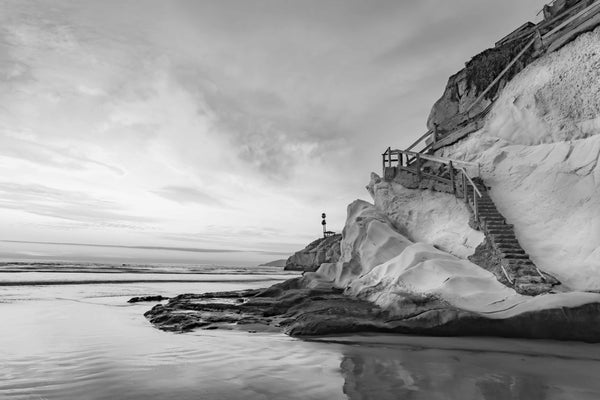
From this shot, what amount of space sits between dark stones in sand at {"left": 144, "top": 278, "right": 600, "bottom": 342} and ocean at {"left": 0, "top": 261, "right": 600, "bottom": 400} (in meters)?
0.36

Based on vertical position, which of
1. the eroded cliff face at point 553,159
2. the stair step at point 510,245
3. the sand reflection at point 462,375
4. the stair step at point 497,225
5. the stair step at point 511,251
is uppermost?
the eroded cliff face at point 553,159

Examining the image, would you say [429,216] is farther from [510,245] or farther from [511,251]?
[511,251]

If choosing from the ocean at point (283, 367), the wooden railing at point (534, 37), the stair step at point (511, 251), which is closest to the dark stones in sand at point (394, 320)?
the ocean at point (283, 367)

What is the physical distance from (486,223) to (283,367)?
8.34 meters

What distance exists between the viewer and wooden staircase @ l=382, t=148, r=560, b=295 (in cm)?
959

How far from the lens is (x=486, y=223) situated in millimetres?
11953

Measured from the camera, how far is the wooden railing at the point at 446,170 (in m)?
13.6

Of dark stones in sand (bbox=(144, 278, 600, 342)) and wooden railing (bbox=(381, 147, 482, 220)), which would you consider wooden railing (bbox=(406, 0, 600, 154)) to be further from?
dark stones in sand (bbox=(144, 278, 600, 342))

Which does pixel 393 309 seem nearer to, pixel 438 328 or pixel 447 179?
pixel 438 328

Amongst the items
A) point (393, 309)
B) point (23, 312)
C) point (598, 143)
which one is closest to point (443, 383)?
point (393, 309)

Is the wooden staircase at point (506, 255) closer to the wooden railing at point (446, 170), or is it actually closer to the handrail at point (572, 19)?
the wooden railing at point (446, 170)

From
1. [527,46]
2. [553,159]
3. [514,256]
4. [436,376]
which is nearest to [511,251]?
[514,256]

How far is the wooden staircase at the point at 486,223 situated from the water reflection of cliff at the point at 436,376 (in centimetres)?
320

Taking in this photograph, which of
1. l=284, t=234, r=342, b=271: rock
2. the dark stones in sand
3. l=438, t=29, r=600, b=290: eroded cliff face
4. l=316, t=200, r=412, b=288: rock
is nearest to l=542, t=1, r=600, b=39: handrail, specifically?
l=438, t=29, r=600, b=290: eroded cliff face
